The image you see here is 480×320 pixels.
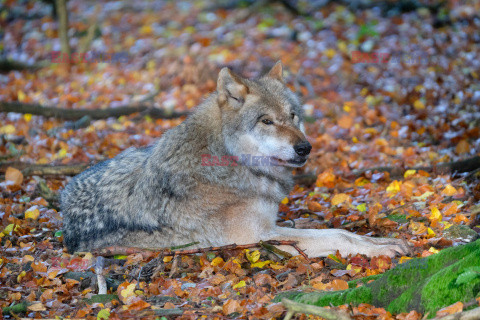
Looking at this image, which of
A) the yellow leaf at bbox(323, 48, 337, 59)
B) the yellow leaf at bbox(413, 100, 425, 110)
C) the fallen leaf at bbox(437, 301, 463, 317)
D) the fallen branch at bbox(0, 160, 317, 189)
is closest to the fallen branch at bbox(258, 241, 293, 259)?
the fallen leaf at bbox(437, 301, 463, 317)

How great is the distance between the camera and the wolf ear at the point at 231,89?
6.26 m

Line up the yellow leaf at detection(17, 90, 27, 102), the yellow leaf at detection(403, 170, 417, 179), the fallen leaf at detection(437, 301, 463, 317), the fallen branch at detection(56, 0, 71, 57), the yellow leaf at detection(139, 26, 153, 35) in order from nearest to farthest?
the fallen leaf at detection(437, 301, 463, 317) → the yellow leaf at detection(403, 170, 417, 179) → the yellow leaf at detection(17, 90, 27, 102) → the fallen branch at detection(56, 0, 71, 57) → the yellow leaf at detection(139, 26, 153, 35)

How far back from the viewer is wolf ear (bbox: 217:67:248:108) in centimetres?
626

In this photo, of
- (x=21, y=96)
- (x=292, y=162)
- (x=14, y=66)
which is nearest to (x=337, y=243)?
(x=292, y=162)

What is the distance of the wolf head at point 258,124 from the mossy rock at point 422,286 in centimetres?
187

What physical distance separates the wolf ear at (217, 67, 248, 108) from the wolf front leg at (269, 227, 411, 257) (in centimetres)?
170

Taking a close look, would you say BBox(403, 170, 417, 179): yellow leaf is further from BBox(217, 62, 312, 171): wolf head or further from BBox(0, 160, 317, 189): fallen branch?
BBox(217, 62, 312, 171): wolf head

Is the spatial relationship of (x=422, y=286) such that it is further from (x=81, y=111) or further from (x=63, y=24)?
(x=63, y=24)

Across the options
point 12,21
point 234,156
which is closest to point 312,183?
point 234,156

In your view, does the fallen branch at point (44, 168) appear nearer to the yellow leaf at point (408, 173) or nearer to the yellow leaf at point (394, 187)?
the yellow leaf at point (394, 187)

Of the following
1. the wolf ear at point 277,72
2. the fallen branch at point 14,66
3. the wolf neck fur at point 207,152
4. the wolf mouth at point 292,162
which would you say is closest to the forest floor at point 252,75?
the fallen branch at point 14,66

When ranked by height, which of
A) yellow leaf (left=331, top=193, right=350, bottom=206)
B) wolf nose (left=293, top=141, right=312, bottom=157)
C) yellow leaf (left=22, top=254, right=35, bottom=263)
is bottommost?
yellow leaf (left=331, top=193, right=350, bottom=206)

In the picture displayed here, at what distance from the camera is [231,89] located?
20.7 ft

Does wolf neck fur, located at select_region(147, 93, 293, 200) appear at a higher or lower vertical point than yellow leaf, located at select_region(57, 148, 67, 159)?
higher
